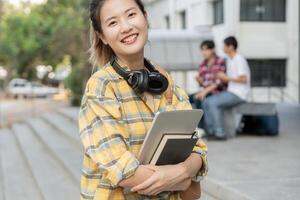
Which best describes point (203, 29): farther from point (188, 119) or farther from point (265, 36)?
point (188, 119)

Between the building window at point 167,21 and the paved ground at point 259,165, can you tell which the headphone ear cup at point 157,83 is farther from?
the building window at point 167,21

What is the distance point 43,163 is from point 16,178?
809 mm

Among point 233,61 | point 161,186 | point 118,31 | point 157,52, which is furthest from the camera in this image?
point 157,52

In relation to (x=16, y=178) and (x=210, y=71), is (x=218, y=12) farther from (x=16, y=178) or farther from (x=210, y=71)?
(x=16, y=178)

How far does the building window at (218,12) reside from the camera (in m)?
15.9

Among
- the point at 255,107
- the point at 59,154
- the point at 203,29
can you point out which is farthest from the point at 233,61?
the point at 203,29

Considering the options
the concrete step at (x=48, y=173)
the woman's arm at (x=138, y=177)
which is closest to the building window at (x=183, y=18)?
the concrete step at (x=48, y=173)

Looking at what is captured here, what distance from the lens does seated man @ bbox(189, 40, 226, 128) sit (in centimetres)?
770

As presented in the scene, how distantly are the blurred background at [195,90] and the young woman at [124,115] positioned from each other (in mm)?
376

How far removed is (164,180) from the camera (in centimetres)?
178

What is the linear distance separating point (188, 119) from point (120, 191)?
35 centimetres

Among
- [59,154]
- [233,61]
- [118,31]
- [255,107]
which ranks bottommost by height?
[59,154]

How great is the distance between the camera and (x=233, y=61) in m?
7.74

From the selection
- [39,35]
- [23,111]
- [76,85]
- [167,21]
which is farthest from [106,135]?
[39,35]
